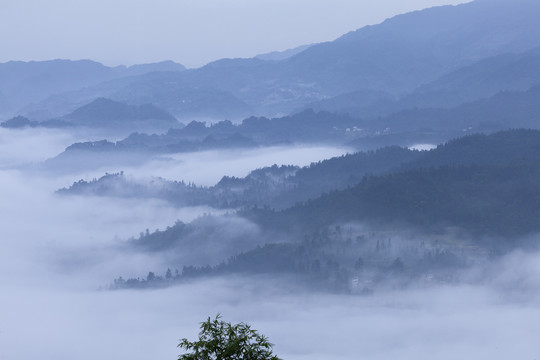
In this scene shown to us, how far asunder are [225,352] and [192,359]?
133 inches

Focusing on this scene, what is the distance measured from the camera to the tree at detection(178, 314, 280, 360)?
73.8m

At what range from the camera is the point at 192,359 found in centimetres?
7431

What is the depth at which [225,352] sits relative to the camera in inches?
2891

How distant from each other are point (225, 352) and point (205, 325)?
3.10 metres

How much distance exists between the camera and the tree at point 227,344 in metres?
73.8

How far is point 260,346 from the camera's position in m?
74.8

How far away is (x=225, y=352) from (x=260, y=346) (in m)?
3.52

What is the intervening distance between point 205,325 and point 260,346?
5616 millimetres

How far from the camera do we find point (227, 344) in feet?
242

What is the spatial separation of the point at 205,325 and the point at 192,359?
351 centimetres

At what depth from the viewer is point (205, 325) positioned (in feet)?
243
